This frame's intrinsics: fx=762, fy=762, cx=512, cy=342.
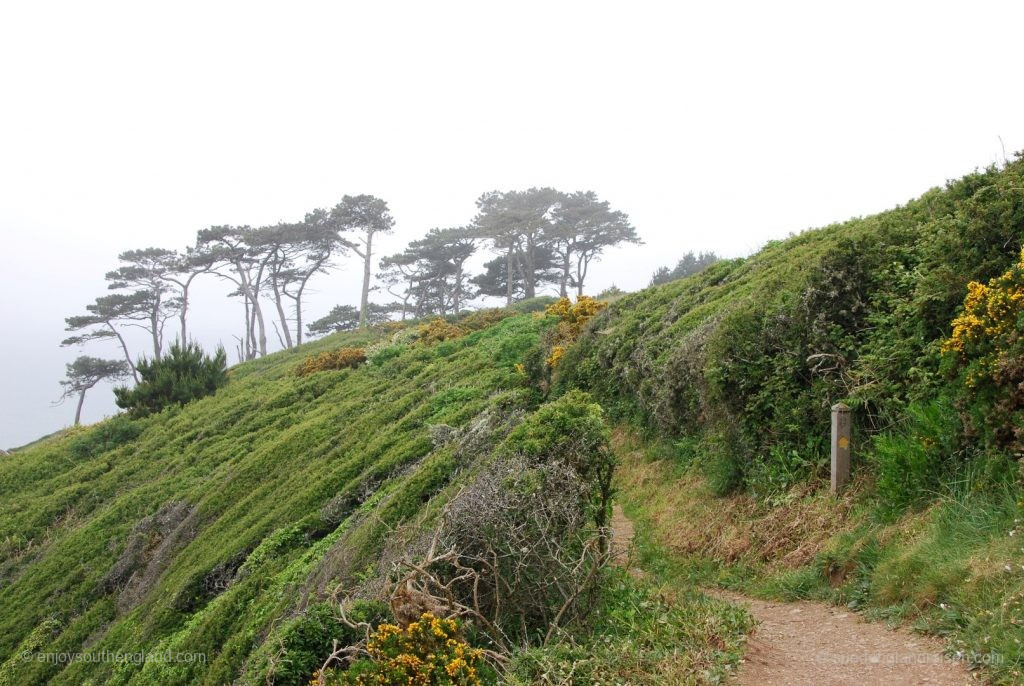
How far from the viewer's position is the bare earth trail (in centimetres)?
370

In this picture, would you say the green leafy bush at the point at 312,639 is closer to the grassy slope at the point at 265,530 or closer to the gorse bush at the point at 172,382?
the grassy slope at the point at 265,530

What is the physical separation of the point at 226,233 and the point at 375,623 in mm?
46117

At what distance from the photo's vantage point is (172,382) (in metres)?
24.4

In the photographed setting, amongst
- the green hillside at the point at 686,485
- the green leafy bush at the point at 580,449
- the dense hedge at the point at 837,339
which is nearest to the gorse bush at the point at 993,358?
the green hillside at the point at 686,485

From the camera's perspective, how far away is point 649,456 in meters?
9.27

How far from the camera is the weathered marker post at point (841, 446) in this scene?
5844 millimetres

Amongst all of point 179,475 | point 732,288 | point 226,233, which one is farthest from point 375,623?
point 226,233

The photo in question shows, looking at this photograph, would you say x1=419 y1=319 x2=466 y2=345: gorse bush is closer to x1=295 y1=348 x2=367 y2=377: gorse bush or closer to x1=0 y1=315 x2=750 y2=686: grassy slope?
x1=0 y1=315 x2=750 y2=686: grassy slope

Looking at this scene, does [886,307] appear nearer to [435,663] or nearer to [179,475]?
[435,663]

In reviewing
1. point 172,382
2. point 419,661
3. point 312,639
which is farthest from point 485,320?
point 419,661

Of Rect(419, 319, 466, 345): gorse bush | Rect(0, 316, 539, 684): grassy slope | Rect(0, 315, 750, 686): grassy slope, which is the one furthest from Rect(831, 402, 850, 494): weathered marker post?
Rect(419, 319, 466, 345): gorse bush

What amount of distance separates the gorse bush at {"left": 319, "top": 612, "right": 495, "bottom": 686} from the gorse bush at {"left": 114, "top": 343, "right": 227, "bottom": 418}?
70.7ft

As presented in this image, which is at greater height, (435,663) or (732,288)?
(732,288)

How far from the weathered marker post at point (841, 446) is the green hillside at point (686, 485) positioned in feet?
0.36
